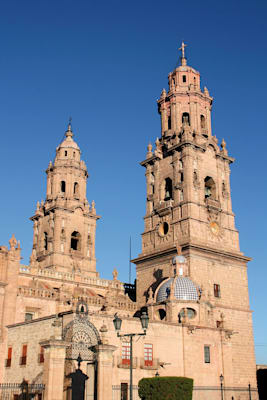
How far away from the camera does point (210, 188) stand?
6009 centimetres

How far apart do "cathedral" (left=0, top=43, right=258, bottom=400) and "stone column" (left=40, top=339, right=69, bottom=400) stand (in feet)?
0.18

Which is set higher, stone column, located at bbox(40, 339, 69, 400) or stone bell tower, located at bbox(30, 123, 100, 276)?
stone bell tower, located at bbox(30, 123, 100, 276)

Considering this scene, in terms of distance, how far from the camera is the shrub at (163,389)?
32250 millimetres

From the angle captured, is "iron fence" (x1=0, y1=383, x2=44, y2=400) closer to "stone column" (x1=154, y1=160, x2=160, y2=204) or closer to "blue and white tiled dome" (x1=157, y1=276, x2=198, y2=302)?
→ "blue and white tiled dome" (x1=157, y1=276, x2=198, y2=302)

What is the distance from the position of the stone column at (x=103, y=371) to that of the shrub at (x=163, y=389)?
15.1 feet

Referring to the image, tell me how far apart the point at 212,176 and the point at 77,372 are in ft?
103

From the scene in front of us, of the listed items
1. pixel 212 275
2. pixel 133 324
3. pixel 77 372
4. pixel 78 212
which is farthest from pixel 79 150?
pixel 77 372

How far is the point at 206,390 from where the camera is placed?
42.6m

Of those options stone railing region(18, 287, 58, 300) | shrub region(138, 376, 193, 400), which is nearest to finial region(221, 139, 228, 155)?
stone railing region(18, 287, 58, 300)

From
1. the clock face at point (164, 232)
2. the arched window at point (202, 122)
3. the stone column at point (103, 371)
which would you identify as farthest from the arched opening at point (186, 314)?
the arched window at point (202, 122)

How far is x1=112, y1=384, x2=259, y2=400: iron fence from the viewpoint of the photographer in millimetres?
37344

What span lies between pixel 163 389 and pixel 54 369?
344 inches

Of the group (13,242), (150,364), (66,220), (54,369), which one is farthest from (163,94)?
(54,369)

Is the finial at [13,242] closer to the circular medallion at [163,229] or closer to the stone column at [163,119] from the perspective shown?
the circular medallion at [163,229]
